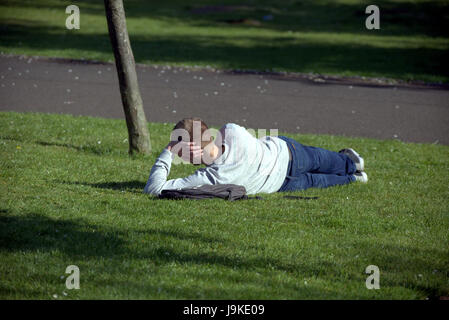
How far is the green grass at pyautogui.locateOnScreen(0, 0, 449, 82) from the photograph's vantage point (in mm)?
16359

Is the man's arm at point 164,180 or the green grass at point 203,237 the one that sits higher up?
the man's arm at point 164,180

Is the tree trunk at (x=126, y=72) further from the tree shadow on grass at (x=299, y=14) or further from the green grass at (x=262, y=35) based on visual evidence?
the tree shadow on grass at (x=299, y=14)

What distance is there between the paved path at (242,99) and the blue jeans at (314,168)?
305 centimetres

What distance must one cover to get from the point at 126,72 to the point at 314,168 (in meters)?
2.60

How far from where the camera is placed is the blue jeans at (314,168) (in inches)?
240

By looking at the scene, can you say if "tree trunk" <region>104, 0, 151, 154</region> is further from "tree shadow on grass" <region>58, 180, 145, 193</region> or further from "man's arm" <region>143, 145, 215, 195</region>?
"man's arm" <region>143, 145, 215, 195</region>

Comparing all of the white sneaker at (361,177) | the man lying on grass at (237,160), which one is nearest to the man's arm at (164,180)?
the man lying on grass at (237,160)

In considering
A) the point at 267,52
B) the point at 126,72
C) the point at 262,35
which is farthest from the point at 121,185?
the point at 262,35

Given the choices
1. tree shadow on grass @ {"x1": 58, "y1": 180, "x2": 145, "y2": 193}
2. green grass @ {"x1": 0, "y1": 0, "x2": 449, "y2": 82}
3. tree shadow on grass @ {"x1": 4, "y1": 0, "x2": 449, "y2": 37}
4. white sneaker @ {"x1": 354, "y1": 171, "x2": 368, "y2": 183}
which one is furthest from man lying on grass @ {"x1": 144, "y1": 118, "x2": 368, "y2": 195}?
tree shadow on grass @ {"x1": 4, "y1": 0, "x2": 449, "y2": 37}

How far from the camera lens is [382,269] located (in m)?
4.18

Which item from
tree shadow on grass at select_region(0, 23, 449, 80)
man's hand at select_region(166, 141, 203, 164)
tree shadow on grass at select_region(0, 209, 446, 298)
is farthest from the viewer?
tree shadow on grass at select_region(0, 23, 449, 80)

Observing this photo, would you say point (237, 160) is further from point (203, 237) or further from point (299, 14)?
point (299, 14)

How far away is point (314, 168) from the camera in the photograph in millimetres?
6324
